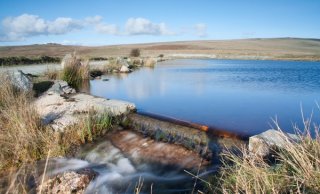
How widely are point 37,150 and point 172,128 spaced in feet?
9.55

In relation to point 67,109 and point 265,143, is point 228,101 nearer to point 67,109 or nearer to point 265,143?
point 67,109

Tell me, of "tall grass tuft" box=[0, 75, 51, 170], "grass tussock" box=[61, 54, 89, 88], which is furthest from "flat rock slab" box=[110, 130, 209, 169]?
"grass tussock" box=[61, 54, 89, 88]

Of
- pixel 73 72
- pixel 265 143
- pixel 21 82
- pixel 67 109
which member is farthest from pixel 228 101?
pixel 73 72

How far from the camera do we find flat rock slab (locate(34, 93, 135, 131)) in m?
7.23

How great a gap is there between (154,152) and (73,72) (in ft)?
35.0

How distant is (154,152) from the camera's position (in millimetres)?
6215

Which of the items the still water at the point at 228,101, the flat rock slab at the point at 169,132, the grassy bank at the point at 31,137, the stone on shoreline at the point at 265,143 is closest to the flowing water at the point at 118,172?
the grassy bank at the point at 31,137

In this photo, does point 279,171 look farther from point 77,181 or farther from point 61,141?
point 61,141

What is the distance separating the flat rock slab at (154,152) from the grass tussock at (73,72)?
901 cm

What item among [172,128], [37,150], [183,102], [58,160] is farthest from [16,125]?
[183,102]

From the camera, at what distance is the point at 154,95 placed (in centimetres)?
1293

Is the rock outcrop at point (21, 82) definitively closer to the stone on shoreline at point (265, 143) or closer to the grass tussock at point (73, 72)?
the grass tussock at point (73, 72)

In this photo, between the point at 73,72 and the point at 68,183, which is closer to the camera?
the point at 68,183

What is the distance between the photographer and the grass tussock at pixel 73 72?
50.3 feet
